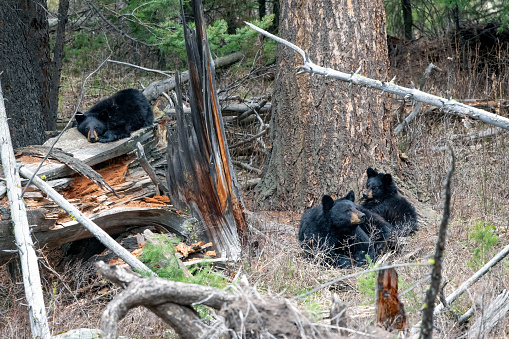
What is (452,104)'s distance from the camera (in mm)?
4270

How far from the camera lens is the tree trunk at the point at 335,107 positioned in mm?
6887

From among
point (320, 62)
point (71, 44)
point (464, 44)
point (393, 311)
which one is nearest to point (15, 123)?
point (320, 62)

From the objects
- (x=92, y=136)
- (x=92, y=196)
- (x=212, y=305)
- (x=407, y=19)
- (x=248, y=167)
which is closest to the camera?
(x=212, y=305)

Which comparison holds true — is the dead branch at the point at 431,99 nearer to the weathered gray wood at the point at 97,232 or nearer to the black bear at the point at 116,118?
the weathered gray wood at the point at 97,232

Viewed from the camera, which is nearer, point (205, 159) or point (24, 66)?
point (205, 159)

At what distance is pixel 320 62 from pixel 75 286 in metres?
4.35

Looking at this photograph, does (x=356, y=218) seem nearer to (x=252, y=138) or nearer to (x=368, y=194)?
(x=368, y=194)

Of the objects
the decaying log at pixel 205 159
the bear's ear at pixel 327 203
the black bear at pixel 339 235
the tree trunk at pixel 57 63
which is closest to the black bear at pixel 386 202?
the black bear at pixel 339 235

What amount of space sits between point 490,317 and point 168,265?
102 inches

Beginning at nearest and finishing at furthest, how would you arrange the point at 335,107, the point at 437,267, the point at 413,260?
the point at 437,267
the point at 413,260
the point at 335,107

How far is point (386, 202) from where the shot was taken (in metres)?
6.23

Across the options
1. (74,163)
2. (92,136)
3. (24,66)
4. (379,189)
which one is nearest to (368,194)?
(379,189)

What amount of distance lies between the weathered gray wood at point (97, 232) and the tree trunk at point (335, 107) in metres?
3.31

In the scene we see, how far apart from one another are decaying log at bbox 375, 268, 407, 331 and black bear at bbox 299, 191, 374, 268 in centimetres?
205
